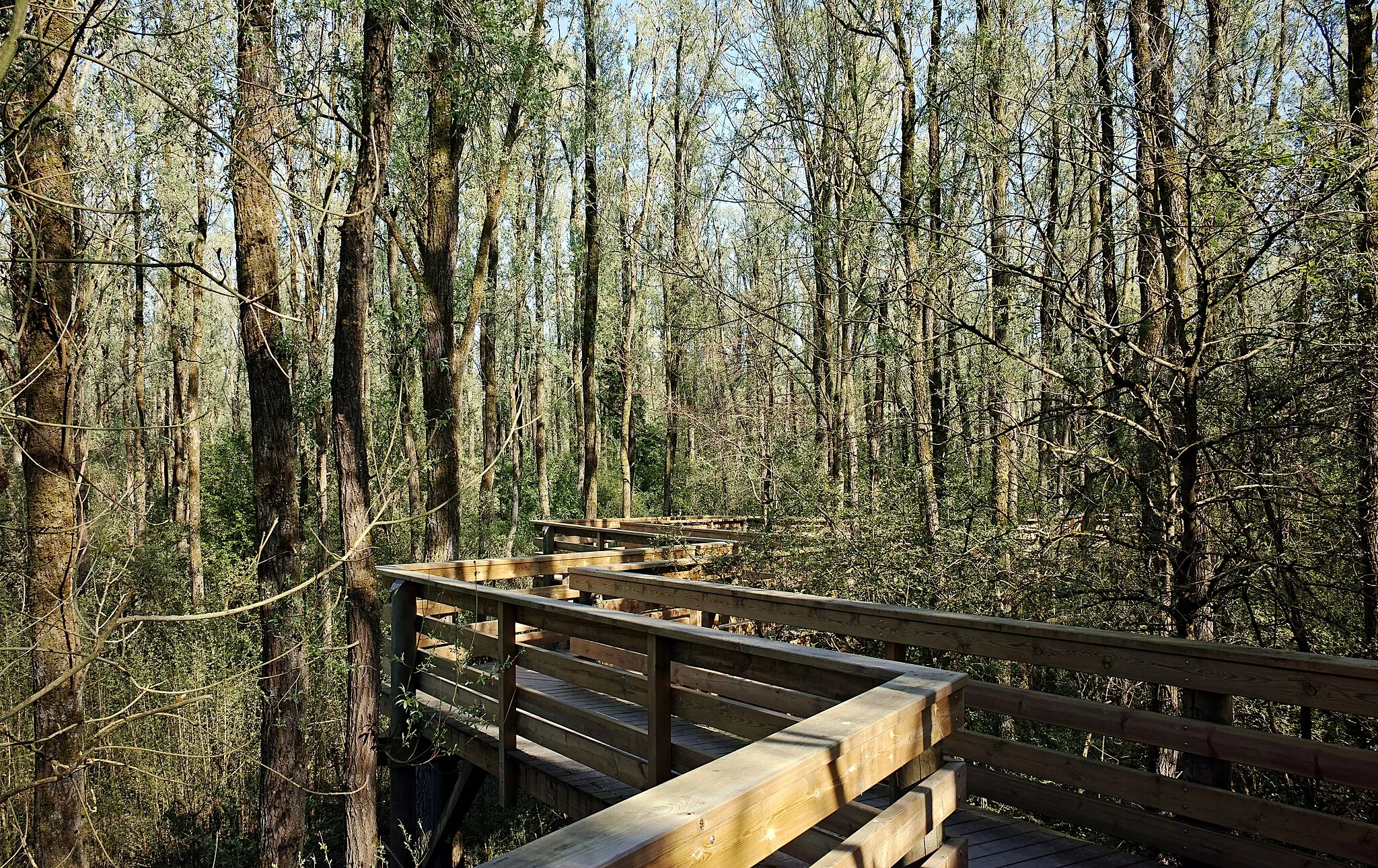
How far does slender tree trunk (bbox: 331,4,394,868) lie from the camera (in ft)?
22.9

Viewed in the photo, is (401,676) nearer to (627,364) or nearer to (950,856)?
(950,856)

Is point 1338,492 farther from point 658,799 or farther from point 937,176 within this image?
point 937,176

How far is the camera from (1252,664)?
3227 millimetres

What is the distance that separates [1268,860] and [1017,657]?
112 cm

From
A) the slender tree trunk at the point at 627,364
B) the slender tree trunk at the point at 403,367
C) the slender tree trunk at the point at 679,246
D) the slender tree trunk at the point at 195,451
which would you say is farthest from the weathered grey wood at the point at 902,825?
the slender tree trunk at the point at 627,364

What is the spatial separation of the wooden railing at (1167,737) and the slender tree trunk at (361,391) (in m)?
4.38

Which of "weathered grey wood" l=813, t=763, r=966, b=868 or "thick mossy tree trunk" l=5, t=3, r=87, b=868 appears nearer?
"weathered grey wood" l=813, t=763, r=966, b=868

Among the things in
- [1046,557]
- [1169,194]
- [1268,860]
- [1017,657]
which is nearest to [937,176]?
[1169,194]

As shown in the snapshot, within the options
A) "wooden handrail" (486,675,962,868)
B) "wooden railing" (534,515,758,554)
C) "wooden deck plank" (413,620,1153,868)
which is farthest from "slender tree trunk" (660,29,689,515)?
"wooden handrail" (486,675,962,868)

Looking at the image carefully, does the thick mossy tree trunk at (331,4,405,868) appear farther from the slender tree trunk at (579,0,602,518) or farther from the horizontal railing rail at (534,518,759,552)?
the slender tree trunk at (579,0,602,518)

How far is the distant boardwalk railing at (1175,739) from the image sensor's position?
306 cm

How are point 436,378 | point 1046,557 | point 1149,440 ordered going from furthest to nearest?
point 436,378, point 1046,557, point 1149,440

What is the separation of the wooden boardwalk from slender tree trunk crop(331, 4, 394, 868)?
2.19 m

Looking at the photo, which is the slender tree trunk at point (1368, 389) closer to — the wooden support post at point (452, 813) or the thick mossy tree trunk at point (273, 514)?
the wooden support post at point (452, 813)
